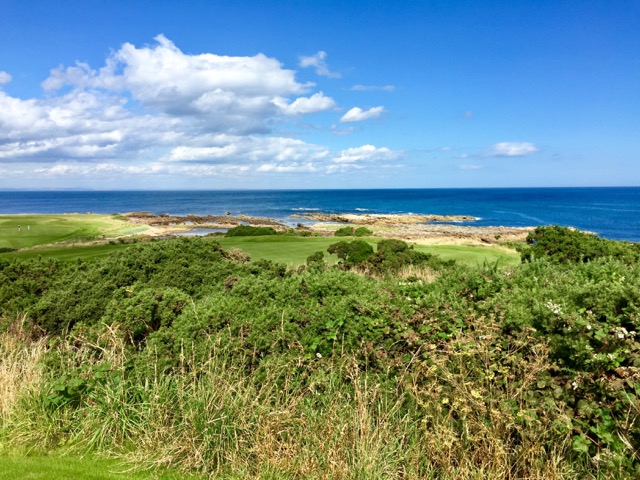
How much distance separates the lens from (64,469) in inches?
161

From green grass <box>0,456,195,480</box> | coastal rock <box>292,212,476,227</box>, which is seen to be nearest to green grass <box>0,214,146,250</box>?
green grass <box>0,456,195,480</box>

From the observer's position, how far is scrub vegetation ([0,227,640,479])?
3.68 meters

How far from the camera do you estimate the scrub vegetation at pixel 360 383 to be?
3.68 m

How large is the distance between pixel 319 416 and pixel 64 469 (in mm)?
2623

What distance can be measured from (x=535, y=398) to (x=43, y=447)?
527cm

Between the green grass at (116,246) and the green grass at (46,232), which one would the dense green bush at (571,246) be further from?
the green grass at (46,232)

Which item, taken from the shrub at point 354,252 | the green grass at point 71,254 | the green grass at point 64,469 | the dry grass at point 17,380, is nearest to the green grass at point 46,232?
the green grass at point 71,254

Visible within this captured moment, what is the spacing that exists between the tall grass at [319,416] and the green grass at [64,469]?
Answer: 0.48ft

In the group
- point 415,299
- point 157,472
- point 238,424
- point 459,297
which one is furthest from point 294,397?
point 459,297

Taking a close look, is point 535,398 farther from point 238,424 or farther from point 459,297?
point 238,424

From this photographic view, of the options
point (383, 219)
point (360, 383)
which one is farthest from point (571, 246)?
point (383, 219)

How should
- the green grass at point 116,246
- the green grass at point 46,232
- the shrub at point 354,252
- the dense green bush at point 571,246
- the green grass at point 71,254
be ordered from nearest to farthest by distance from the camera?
the dense green bush at point 571,246, the shrub at point 354,252, the green grass at point 71,254, the green grass at point 116,246, the green grass at point 46,232

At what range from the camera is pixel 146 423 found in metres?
4.55

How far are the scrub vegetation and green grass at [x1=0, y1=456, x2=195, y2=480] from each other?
13 cm
